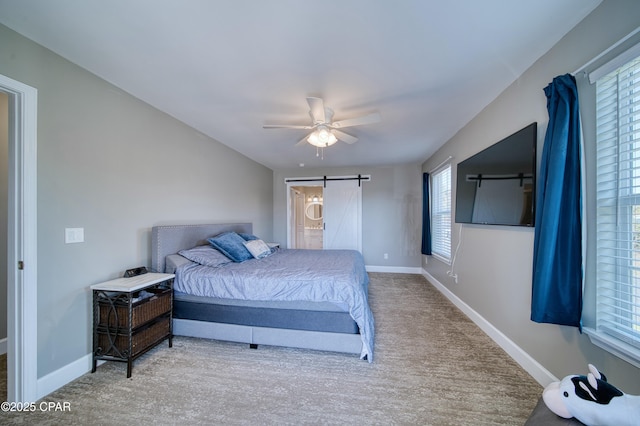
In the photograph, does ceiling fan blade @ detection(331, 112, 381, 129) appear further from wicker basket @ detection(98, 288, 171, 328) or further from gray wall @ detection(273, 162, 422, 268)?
gray wall @ detection(273, 162, 422, 268)

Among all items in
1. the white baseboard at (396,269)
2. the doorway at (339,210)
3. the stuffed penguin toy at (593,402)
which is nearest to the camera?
the stuffed penguin toy at (593,402)

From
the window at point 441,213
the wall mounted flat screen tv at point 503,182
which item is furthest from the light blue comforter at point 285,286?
the window at point 441,213

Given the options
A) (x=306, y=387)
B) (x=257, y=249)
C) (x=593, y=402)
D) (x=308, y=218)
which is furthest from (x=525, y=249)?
(x=308, y=218)

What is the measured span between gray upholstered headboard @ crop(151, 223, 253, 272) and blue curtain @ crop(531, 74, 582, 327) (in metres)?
3.21

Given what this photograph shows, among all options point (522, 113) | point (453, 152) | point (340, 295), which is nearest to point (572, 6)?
point (522, 113)

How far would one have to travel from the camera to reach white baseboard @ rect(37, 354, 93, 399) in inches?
61.7

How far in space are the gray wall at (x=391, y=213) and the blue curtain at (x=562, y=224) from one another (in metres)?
3.68

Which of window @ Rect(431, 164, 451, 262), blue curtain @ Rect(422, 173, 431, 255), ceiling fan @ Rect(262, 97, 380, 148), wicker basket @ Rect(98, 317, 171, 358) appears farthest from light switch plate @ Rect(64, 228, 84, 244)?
blue curtain @ Rect(422, 173, 431, 255)

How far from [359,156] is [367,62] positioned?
106 inches

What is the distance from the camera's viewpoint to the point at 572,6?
4.23ft

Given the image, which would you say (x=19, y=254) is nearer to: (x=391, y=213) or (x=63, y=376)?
(x=63, y=376)

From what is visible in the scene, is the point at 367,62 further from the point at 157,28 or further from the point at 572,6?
the point at 157,28

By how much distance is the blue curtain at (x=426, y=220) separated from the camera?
4.52 m

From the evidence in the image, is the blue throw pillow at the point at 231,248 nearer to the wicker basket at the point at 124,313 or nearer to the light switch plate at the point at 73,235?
the wicker basket at the point at 124,313
